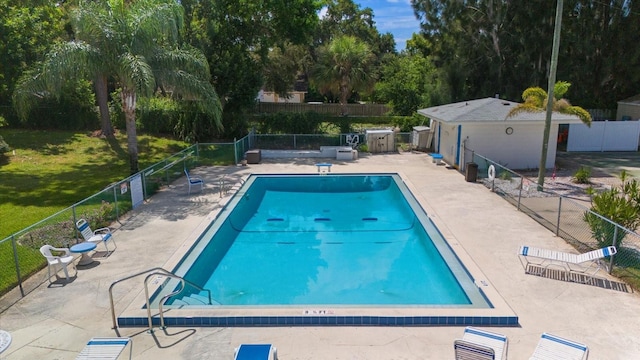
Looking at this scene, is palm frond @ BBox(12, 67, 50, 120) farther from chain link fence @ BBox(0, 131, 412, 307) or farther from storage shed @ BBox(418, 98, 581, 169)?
storage shed @ BBox(418, 98, 581, 169)

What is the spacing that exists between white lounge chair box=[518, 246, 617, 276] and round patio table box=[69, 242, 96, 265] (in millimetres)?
9750

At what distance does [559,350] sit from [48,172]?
2133cm

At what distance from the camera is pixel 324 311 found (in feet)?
26.1

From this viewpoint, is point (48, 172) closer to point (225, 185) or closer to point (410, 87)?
point (225, 185)

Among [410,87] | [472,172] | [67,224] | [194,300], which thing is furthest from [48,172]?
[410,87]

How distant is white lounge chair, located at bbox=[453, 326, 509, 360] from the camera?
19.4ft

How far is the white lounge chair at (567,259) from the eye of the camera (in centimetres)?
939

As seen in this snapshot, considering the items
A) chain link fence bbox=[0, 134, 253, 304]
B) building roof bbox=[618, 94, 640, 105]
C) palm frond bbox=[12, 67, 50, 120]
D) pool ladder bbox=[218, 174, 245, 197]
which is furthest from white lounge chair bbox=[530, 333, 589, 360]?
building roof bbox=[618, 94, 640, 105]

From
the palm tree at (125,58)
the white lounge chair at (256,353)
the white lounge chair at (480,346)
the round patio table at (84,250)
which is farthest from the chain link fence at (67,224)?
the white lounge chair at (480,346)

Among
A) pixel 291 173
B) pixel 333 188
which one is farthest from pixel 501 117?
pixel 291 173

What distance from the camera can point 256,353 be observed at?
6195 mm

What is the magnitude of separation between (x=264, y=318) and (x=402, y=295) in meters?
3.52

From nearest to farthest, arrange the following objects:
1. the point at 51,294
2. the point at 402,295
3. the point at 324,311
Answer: the point at 324,311 → the point at 51,294 → the point at 402,295

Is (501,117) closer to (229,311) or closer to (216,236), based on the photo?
(216,236)
